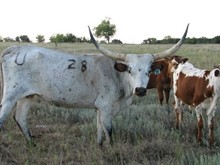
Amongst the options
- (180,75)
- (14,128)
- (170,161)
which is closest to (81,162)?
(170,161)

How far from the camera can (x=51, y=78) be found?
24.6 feet

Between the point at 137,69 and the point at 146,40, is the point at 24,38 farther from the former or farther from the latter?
the point at 137,69

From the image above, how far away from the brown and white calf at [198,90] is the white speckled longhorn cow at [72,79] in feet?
2.91

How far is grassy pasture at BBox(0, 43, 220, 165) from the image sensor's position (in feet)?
22.0

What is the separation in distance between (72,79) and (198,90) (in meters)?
2.36

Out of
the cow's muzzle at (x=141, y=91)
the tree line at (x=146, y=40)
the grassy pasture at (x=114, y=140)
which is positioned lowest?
the tree line at (x=146, y=40)

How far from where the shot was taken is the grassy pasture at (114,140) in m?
6.70

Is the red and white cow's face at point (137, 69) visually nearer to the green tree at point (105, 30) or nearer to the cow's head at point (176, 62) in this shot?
the cow's head at point (176, 62)

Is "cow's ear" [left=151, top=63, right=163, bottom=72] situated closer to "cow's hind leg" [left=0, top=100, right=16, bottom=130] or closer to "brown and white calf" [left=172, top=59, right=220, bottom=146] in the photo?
"brown and white calf" [left=172, top=59, right=220, bottom=146]

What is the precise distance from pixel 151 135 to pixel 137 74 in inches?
Answer: 59.6

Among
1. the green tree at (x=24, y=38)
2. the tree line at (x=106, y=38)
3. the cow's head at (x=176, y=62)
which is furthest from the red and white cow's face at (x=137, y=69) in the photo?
the green tree at (x=24, y=38)

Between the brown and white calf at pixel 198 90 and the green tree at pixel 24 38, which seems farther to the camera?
the green tree at pixel 24 38

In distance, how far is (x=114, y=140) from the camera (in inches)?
309

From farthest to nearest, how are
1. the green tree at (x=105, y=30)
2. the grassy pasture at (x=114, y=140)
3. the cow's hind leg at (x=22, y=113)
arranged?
the green tree at (x=105, y=30), the cow's hind leg at (x=22, y=113), the grassy pasture at (x=114, y=140)
